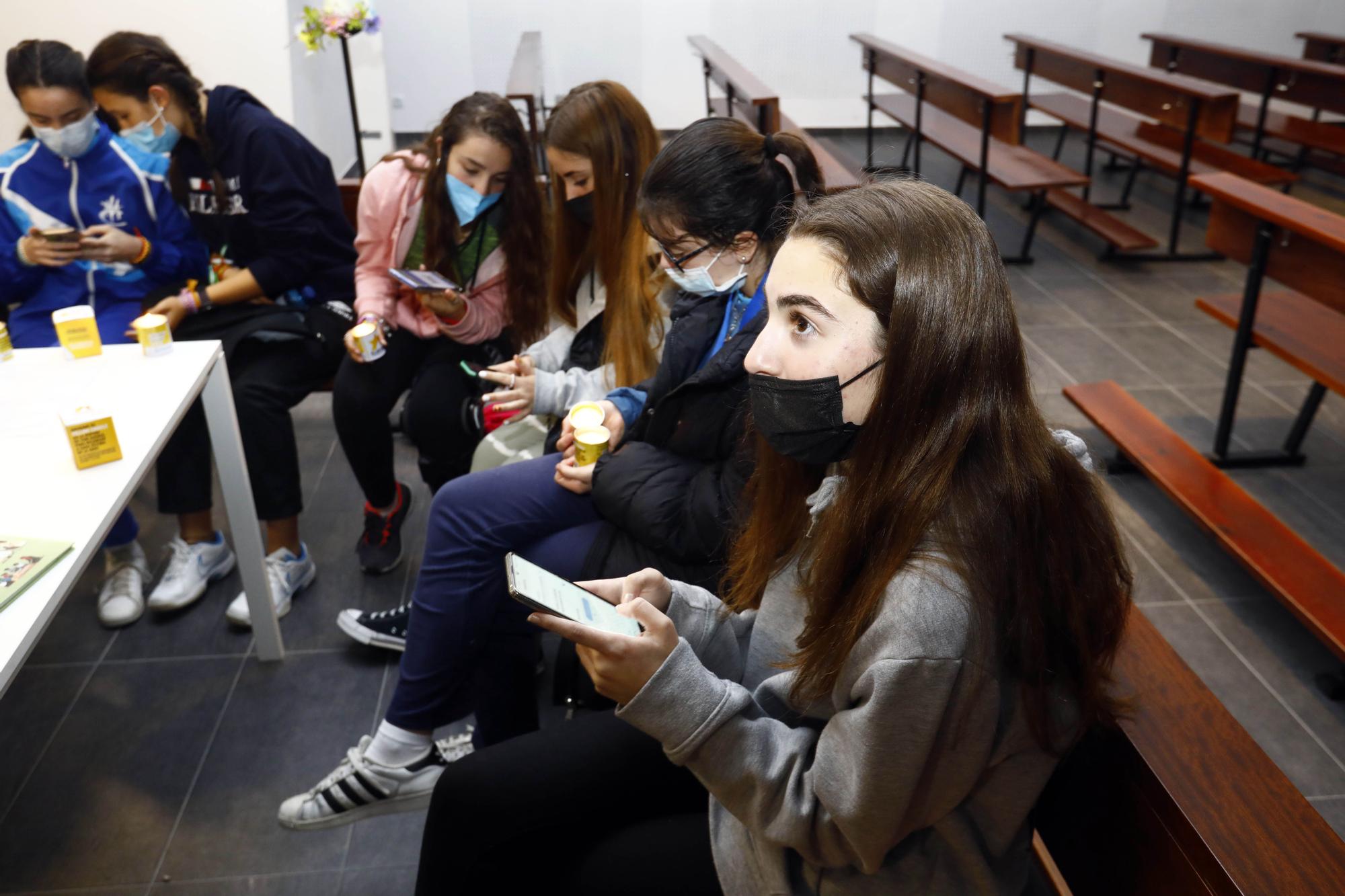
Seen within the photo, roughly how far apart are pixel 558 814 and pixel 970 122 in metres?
4.42

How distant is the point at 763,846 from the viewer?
1.12 m

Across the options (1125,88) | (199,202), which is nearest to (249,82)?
(199,202)

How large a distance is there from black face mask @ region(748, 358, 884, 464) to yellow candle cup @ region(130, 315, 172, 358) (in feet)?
4.88

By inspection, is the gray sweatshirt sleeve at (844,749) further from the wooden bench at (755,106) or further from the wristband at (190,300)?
the wristband at (190,300)

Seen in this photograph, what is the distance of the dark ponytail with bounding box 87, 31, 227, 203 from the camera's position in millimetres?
2430

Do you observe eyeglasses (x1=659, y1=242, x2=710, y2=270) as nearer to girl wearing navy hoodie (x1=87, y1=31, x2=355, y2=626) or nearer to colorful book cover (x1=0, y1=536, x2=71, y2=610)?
colorful book cover (x1=0, y1=536, x2=71, y2=610)

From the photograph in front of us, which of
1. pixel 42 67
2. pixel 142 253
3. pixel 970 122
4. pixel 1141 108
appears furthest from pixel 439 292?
pixel 1141 108

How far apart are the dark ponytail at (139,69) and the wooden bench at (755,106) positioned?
1.52 m

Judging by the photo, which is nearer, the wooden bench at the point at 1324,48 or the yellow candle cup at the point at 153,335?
the yellow candle cup at the point at 153,335

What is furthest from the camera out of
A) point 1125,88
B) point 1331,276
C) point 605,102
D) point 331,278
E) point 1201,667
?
point 1125,88

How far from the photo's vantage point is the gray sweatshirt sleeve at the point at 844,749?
3.10 feet

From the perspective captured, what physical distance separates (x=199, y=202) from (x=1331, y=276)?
9.56 feet

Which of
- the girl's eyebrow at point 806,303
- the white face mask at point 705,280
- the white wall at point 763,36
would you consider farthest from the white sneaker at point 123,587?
the white wall at point 763,36

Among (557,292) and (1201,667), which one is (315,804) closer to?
(557,292)
